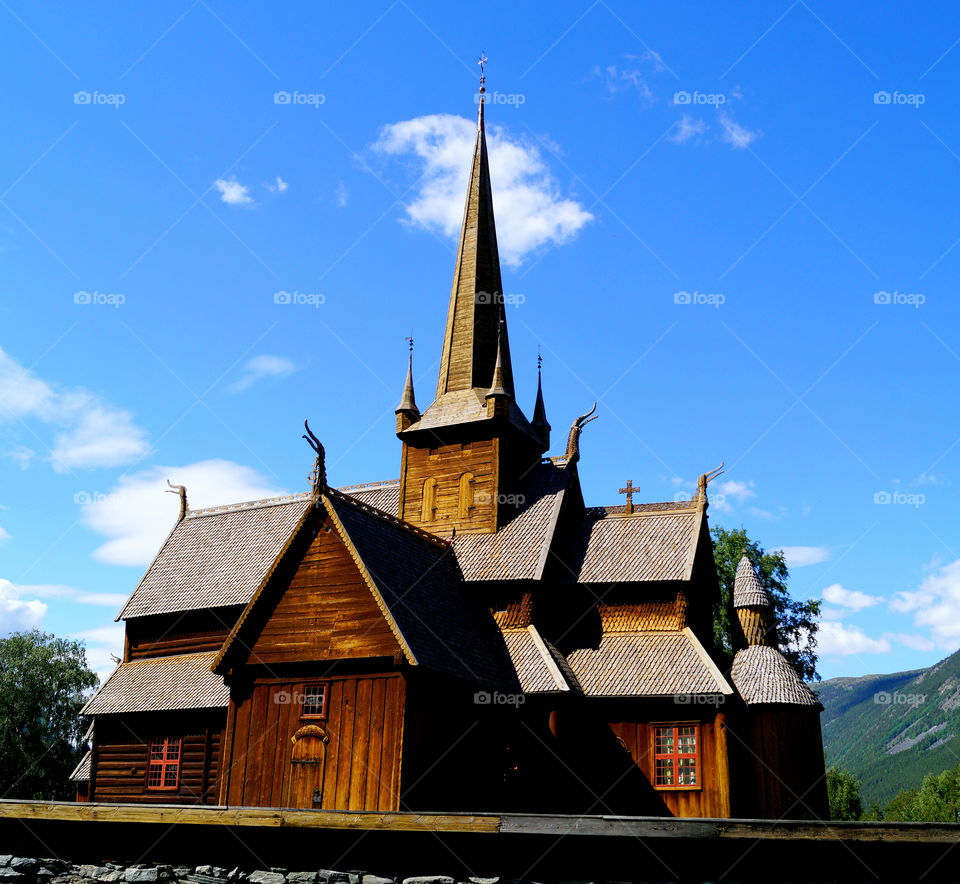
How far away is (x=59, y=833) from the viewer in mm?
15758

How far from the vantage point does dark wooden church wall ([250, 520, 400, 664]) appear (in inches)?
902

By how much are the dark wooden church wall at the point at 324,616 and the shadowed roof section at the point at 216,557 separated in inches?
347

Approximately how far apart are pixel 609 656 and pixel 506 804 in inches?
212

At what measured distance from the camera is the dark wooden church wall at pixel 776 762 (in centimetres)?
2559

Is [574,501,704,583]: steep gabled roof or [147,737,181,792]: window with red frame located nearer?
[574,501,704,583]: steep gabled roof

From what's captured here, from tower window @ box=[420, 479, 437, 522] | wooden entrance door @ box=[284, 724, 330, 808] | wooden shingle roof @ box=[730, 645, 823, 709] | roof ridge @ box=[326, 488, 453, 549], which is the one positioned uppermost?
tower window @ box=[420, 479, 437, 522]

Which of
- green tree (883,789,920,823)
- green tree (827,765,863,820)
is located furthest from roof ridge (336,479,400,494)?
green tree (883,789,920,823)

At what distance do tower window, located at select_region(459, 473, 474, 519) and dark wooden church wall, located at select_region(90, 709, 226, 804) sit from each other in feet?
33.3

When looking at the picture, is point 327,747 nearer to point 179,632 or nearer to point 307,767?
point 307,767

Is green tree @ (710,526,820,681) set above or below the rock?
above

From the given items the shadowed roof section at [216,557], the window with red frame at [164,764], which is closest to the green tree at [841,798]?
the shadowed roof section at [216,557]

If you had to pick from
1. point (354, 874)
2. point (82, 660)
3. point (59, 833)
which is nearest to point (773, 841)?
point (354, 874)

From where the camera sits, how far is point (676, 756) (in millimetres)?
25672

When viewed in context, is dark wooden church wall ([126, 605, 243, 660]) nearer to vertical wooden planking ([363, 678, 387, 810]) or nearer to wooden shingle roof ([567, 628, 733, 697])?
vertical wooden planking ([363, 678, 387, 810])
